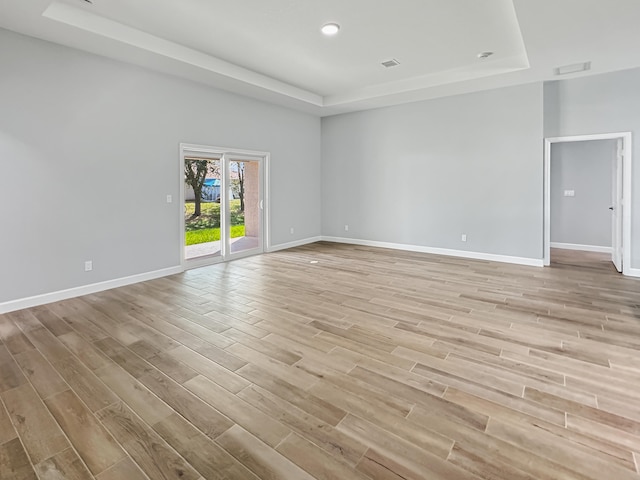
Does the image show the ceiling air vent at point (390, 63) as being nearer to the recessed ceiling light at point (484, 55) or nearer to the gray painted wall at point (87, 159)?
the recessed ceiling light at point (484, 55)

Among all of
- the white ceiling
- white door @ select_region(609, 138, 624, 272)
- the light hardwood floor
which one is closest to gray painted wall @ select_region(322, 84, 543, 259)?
the white ceiling

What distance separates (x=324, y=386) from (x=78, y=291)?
3709mm

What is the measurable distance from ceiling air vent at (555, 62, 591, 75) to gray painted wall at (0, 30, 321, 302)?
527 centimetres

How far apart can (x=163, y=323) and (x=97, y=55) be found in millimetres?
3575

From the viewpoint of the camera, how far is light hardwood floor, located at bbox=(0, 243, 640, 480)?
1729 mm

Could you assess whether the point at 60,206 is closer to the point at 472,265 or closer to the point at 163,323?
the point at 163,323

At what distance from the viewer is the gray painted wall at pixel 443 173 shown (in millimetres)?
5902

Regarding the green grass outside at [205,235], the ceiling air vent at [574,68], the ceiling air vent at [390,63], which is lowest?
the green grass outside at [205,235]

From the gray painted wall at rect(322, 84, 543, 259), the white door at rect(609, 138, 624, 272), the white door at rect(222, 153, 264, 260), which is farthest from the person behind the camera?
the white door at rect(222, 153, 264, 260)

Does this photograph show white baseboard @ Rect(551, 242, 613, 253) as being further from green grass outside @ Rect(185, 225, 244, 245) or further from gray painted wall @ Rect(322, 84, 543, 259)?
green grass outside @ Rect(185, 225, 244, 245)

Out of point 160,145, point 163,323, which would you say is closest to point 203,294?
point 163,323

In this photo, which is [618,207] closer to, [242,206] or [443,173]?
[443,173]

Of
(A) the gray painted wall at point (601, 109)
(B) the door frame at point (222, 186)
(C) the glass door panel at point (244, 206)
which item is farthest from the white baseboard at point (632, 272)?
(C) the glass door panel at point (244, 206)

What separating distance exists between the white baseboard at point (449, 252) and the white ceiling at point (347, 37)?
2.97 m
